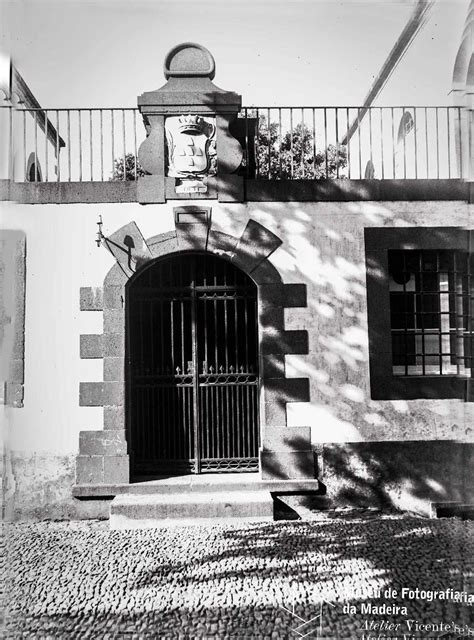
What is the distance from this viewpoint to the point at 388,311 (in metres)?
6.55

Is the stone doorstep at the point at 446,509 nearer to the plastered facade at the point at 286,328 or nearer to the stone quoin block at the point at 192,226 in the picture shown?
the plastered facade at the point at 286,328

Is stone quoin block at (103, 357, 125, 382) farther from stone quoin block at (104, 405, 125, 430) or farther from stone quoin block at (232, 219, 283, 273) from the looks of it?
stone quoin block at (232, 219, 283, 273)

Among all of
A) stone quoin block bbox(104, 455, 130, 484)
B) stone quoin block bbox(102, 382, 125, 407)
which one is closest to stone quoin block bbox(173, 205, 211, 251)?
stone quoin block bbox(102, 382, 125, 407)

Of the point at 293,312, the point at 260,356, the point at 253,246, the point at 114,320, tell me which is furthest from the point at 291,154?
the point at 114,320

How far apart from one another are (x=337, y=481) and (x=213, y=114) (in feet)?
15.1

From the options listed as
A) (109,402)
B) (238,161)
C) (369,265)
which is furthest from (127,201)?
(369,265)

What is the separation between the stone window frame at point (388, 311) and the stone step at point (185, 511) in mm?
1913

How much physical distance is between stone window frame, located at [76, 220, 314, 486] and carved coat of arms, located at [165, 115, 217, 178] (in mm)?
731

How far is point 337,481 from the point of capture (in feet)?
21.3

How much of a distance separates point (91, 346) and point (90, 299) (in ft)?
1.83

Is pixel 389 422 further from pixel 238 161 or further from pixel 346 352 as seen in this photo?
pixel 238 161

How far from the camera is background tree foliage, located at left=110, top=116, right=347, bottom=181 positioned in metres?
6.96

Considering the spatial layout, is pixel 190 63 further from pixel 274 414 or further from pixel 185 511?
pixel 185 511

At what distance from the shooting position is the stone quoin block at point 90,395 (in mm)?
6406
